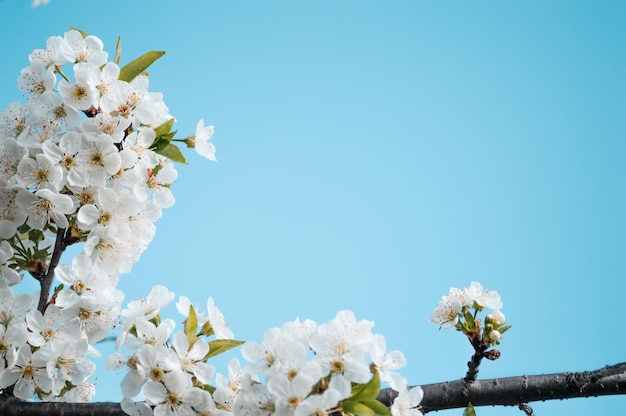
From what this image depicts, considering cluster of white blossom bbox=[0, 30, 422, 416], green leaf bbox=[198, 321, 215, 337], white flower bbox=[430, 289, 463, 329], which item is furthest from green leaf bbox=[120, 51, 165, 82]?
white flower bbox=[430, 289, 463, 329]

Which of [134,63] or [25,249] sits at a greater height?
[134,63]

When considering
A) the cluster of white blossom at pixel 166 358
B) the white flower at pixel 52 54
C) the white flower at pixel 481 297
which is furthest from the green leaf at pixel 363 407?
the white flower at pixel 52 54

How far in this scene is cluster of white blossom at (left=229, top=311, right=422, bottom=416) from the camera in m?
1.51

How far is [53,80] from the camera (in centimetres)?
208

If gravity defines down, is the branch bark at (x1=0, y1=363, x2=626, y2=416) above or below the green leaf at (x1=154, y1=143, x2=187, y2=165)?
below

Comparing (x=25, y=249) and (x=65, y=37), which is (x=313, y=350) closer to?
(x=25, y=249)

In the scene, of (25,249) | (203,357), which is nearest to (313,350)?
(203,357)

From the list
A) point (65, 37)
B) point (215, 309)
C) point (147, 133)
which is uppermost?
point (65, 37)

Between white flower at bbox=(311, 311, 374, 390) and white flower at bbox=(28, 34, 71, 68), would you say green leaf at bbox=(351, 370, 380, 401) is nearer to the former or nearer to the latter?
white flower at bbox=(311, 311, 374, 390)

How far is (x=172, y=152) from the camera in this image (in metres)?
2.11

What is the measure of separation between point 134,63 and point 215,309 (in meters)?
0.77

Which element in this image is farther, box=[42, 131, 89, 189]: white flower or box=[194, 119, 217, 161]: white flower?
box=[194, 119, 217, 161]: white flower

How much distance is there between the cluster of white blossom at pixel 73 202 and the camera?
192cm

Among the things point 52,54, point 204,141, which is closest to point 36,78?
point 52,54
